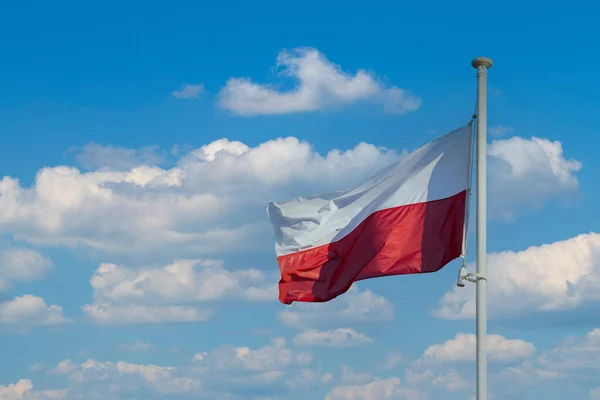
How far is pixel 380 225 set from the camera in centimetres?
2800

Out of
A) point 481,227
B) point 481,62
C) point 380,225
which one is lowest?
point 481,227

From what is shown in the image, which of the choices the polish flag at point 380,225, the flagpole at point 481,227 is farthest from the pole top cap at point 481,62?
the polish flag at point 380,225

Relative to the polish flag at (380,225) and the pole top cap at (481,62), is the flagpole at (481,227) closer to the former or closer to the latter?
the pole top cap at (481,62)

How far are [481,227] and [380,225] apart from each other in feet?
12.9

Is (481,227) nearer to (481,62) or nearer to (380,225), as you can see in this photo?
(380,225)

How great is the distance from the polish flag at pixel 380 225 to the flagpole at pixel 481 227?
1173mm

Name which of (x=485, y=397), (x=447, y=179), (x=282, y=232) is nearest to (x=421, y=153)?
(x=447, y=179)

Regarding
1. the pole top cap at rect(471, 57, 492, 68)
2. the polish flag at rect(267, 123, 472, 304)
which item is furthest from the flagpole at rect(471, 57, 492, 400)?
the polish flag at rect(267, 123, 472, 304)

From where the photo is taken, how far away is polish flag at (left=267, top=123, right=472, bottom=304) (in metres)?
27.0


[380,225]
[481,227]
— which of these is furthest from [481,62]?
[380,225]

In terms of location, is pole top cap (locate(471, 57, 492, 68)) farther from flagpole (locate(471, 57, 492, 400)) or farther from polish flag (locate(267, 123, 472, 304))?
polish flag (locate(267, 123, 472, 304))

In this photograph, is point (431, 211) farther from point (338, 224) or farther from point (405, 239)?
point (338, 224)

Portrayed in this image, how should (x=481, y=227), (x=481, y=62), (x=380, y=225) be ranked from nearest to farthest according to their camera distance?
(x=481, y=227) < (x=481, y=62) < (x=380, y=225)

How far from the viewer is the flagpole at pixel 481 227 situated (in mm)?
23938
